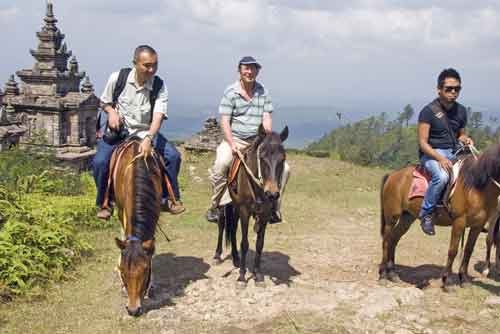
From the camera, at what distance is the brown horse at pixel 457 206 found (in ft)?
23.8

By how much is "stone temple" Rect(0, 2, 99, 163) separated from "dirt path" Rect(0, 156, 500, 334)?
18475 mm

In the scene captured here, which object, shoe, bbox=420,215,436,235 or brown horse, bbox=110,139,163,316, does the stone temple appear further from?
shoe, bbox=420,215,436,235

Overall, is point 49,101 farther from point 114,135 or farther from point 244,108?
point 244,108

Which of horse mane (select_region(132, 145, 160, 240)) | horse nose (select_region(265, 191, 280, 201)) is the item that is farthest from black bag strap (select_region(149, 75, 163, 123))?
horse nose (select_region(265, 191, 280, 201))

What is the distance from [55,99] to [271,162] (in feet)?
80.4

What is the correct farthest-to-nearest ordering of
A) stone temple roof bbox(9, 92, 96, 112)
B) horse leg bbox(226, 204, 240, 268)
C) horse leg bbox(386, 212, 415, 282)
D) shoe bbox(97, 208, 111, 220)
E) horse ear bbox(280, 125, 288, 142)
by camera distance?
1. stone temple roof bbox(9, 92, 96, 112)
2. horse leg bbox(226, 204, 240, 268)
3. horse leg bbox(386, 212, 415, 282)
4. shoe bbox(97, 208, 111, 220)
5. horse ear bbox(280, 125, 288, 142)

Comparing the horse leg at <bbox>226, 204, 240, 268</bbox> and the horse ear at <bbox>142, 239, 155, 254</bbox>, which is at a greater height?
the horse ear at <bbox>142, 239, 155, 254</bbox>

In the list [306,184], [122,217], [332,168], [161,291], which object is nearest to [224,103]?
[122,217]

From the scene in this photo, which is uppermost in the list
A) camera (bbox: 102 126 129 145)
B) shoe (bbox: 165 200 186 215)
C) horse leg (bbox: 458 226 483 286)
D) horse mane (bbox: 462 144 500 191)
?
camera (bbox: 102 126 129 145)

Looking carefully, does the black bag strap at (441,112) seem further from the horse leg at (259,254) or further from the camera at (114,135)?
the camera at (114,135)

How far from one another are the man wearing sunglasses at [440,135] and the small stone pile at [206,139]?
19.2 metres

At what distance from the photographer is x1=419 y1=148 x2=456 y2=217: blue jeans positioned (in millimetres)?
7449

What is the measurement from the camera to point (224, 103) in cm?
788

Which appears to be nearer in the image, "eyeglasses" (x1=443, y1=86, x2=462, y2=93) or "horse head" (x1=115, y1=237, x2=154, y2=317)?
"horse head" (x1=115, y1=237, x2=154, y2=317)
